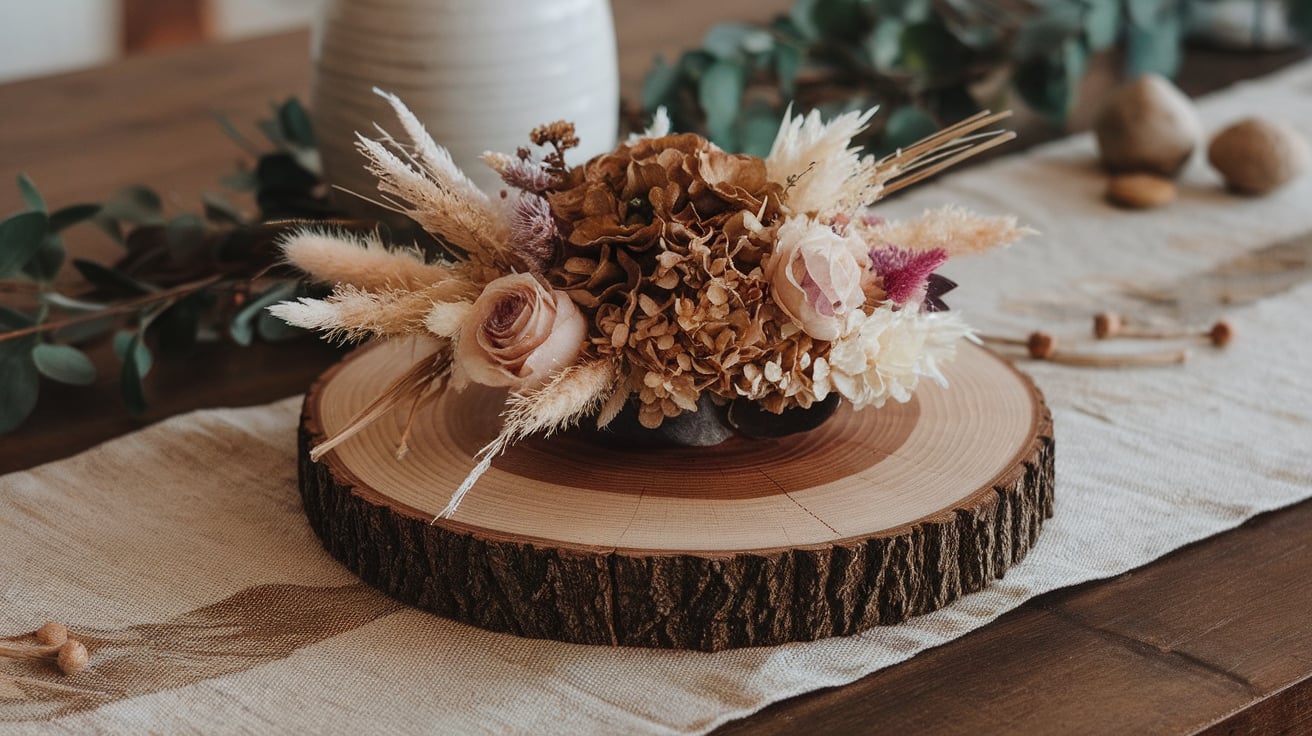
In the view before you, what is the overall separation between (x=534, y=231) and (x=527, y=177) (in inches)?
1.5

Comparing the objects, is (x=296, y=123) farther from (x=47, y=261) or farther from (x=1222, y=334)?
(x=1222, y=334)

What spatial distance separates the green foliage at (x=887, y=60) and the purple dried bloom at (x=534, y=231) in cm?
70

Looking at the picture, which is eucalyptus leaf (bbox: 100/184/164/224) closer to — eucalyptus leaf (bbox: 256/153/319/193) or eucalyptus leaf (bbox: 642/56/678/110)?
eucalyptus leaf (bbox: 256/153/319/193)

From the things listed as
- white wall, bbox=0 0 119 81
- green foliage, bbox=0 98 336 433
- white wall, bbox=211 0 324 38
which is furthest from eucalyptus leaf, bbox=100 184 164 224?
white wall, bbox=211 0 324 38

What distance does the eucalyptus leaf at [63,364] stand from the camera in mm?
999

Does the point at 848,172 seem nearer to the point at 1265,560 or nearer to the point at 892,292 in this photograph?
the point at 892,292

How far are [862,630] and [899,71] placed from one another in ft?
2.93

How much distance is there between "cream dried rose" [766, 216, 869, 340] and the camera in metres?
0.71

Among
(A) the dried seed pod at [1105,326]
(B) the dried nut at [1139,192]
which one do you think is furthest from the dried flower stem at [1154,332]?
(B) the dried nut at [1139,192]

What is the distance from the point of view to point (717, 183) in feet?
2.46

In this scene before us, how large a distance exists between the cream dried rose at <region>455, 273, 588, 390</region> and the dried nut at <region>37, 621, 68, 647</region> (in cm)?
26

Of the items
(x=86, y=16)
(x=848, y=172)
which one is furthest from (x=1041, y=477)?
(x=86, y=16)

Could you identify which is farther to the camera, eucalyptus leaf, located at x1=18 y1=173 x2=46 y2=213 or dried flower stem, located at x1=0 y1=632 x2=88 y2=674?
eucalyptus leaf, located at x1=18 y1=173 x2=46 y2=213

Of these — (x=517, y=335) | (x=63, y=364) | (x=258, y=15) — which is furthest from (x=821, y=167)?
(x=258, y=15)
